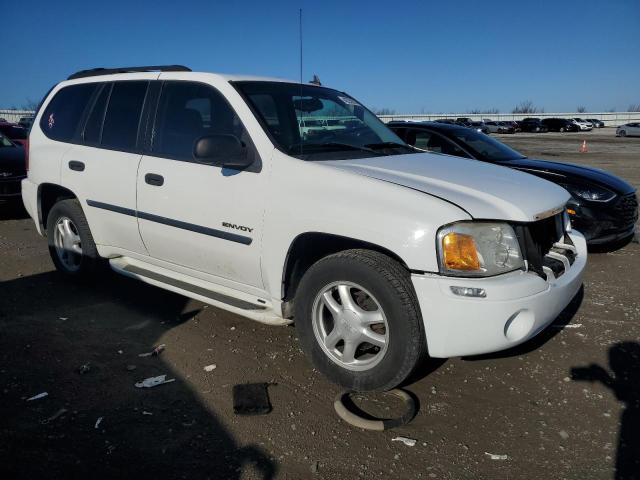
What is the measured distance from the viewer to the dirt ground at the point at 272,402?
249 centimetres

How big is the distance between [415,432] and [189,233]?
1.98m

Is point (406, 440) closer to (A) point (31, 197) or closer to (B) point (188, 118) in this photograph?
(B) point (188, 118)

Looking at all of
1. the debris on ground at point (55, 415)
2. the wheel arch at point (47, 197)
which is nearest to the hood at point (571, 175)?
the wheel arch at point (47, 197)

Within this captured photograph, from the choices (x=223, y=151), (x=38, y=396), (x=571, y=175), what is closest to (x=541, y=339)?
(x=223, y=151)

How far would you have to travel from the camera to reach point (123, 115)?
4266 mm

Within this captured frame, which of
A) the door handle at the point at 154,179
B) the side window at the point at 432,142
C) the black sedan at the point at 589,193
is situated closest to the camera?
the door handle at the point at 154,179

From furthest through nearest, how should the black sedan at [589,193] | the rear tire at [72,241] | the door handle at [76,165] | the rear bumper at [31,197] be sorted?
the black sedan at [589,193] → the rear bumper at [31,197] → the rear tire at [72,241] → the door handle at [76,165]

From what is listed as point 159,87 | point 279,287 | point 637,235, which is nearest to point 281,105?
point 159,87

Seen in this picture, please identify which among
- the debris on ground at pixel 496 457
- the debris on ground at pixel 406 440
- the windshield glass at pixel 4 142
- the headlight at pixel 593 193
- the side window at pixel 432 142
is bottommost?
the debris on ground at pixel 496 457

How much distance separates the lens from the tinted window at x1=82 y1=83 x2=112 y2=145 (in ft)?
14.6

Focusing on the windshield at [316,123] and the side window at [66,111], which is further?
the side window at [66,111]

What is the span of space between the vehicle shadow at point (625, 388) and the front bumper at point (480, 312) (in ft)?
2.30

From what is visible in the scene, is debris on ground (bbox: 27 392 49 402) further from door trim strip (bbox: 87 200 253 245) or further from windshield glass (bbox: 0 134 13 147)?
windshield glass (bbox: 0 134 13 147)

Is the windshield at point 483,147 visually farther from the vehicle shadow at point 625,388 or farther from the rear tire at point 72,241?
the rear tire at point 72,241
